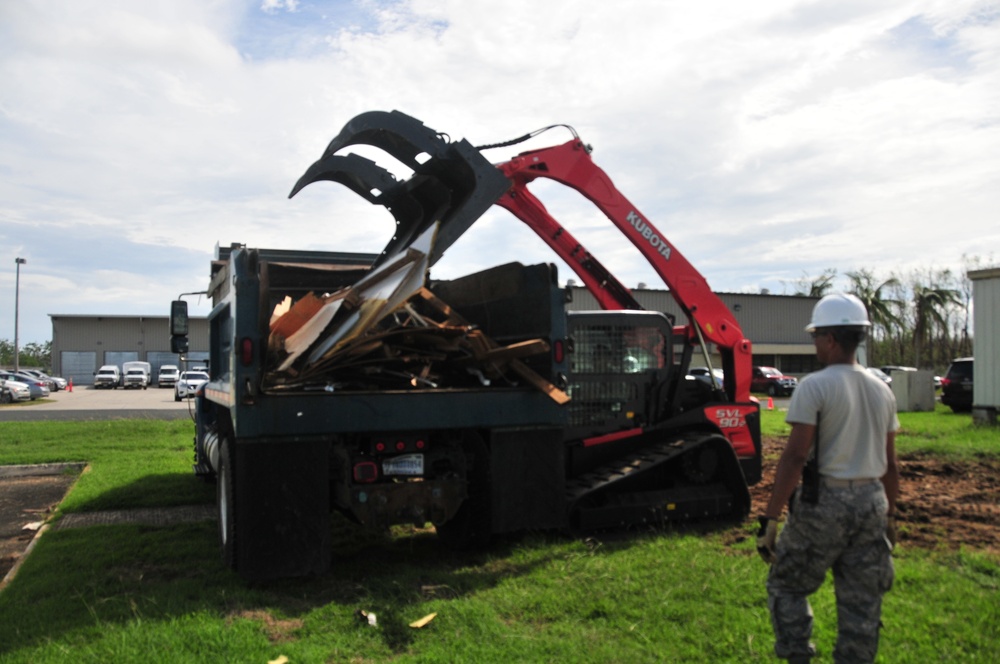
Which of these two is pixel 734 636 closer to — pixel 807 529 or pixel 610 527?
pixel 807 529

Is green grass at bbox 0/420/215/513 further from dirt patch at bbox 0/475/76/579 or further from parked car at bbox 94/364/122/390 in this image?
parked car at bbox 94/364/122/390

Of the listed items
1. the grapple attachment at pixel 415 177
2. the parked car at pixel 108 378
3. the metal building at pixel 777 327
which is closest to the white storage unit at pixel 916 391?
the grapple attachment at pixel 415 177

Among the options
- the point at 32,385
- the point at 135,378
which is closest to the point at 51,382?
the point at 135,378

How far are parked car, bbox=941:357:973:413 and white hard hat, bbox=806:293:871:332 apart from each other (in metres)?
22.3

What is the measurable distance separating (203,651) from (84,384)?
68298 millimetres

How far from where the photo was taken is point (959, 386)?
2330 centimetres

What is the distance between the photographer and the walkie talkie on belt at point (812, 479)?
12.0 ft

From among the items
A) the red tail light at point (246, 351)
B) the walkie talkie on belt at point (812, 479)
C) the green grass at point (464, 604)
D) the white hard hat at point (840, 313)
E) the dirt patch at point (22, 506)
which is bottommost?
the dirt patch at point (22, 506)

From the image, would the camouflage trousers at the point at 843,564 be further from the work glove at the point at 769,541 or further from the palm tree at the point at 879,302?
the palm tree at the point at 879,302

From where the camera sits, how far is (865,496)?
362 cm

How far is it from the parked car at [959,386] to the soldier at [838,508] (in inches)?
880

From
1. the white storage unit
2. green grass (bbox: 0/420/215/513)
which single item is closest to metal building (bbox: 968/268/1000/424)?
the white storage unit

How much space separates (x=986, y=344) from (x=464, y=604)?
18.3m

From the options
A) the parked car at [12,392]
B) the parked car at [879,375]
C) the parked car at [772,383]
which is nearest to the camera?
the parked car at [879,375]
